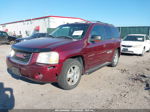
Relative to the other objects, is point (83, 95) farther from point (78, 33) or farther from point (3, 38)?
point (3, 38)

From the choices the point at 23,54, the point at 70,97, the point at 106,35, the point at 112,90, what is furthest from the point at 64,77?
the point at 106,35

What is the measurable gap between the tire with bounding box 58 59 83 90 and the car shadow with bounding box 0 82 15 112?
123 cm

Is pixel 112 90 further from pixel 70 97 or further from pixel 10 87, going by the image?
pixel 10 87

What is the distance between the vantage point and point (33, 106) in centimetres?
301

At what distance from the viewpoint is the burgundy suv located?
10.5ft

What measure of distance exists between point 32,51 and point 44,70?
0.56 meters

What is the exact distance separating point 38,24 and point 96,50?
98.4 feet

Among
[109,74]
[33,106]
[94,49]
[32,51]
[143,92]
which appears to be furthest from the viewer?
[109,74]

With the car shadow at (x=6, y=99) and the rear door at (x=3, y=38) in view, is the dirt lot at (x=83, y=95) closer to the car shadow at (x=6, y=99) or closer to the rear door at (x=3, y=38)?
the car shadow at (x=6, y=99)


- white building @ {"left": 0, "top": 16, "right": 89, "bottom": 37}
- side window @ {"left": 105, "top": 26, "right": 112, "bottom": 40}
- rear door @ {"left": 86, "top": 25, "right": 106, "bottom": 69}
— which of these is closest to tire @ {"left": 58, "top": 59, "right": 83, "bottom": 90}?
rear door @ {"left": 86, "top": 25, "right": 106, "bottom": 69}

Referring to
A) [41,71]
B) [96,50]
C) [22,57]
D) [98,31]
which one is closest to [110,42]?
[98,31]

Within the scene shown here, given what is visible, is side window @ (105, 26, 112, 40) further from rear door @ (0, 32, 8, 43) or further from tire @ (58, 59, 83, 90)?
rear door @ (0, 32, 8, 43)

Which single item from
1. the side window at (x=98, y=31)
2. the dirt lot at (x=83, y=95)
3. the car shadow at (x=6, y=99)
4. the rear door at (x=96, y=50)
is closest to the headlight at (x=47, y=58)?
the dirt lot at (x=83, y=95)

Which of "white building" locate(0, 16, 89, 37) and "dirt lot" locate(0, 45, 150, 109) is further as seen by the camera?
"white building" locate(0, 16, 89, 37)
